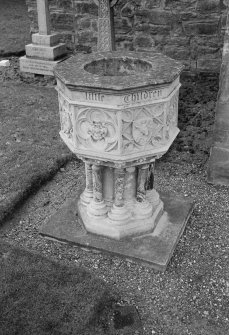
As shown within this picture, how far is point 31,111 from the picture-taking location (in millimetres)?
7180

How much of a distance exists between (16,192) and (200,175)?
230 cm

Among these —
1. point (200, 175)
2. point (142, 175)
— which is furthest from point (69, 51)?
point (142, 175)

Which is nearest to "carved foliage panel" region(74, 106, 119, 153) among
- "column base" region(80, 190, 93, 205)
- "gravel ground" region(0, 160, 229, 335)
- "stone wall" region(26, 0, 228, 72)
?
"column base" region(80, 190, 93, 205)

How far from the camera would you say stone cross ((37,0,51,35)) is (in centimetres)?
821

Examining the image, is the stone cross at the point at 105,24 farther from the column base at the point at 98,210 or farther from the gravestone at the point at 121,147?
the column base at the point at 98,210

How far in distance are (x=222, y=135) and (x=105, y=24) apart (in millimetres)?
3707

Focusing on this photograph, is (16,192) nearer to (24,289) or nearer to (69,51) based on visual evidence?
(24,289)

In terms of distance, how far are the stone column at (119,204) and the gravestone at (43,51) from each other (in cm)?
532

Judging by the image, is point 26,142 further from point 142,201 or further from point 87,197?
point 142,201

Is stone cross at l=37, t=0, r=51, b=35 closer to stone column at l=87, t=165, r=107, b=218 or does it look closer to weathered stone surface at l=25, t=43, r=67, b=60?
weathered stone surface at l=25, t=43, r=67, b=60

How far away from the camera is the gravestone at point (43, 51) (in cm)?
843

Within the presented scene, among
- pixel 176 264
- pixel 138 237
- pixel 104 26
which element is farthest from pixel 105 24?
pixel 176 264

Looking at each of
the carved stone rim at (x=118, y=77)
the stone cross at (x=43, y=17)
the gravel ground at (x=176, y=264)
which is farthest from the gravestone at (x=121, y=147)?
the stone cross at (x=43, y=17)

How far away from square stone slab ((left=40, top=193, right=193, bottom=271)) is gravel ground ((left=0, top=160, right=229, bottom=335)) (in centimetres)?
8
